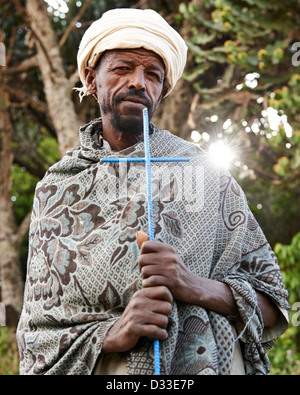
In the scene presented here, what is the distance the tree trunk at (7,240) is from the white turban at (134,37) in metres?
5.77

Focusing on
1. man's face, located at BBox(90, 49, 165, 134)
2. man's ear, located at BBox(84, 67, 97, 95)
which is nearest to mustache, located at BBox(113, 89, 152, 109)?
man's face, located at BBox(90, 49, 165, 134)

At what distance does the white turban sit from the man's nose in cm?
10

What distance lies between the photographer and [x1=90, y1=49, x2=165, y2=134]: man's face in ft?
7.06

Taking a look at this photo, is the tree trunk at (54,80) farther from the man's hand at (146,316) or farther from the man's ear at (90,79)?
the man's hand at (146,316)

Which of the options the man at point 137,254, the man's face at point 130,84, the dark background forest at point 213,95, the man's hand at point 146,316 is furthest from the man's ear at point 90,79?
the dark background forest at point 213,95

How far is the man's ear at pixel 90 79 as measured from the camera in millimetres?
2357

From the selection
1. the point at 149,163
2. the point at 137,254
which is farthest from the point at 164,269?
the point at 149,163

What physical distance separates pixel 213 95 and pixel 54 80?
6.83ft

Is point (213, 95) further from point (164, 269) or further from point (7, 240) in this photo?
point (164, 269)

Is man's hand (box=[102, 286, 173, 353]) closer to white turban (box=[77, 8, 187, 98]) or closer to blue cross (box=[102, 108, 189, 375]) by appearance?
blue cross (box=[102, 108, 189, 375])

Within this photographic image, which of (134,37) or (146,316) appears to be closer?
(146,316)

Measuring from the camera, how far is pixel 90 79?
2.39 meters
